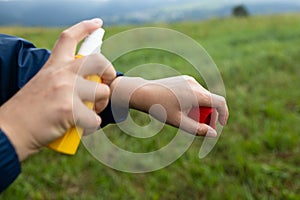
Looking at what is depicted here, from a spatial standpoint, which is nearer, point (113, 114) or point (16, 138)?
point (16, 138)

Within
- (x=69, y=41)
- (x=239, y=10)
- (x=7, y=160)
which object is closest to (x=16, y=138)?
(x=7, y=160)

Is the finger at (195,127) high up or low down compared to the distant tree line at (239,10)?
up

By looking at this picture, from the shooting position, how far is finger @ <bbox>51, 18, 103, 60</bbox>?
18.0 inches

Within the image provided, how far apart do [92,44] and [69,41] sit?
27 mm

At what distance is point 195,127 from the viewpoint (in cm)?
59

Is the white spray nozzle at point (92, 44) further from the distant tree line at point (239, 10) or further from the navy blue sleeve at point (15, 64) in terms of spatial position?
the distant tree line at point (239, 10)

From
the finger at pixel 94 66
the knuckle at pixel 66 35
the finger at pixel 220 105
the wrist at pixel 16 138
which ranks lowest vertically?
the finger at pixel 220 105

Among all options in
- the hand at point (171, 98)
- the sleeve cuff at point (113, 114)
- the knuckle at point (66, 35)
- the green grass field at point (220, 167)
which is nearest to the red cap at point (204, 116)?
the hand at point (171, 98)

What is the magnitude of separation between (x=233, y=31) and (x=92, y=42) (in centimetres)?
561

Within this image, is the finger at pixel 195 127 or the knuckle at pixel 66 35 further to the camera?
the finger at pixel 195 127

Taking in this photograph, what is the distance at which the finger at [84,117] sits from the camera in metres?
0.42

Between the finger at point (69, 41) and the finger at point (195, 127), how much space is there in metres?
0.20

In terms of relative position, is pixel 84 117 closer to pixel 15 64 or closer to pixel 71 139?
pixel 71 139

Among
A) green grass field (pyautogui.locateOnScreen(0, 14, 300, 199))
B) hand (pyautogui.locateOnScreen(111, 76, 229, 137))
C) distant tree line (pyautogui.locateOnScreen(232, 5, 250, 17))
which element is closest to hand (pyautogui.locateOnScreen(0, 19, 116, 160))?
hand (pyautogui.locateOnScreen(111, 76, 229, 137))
